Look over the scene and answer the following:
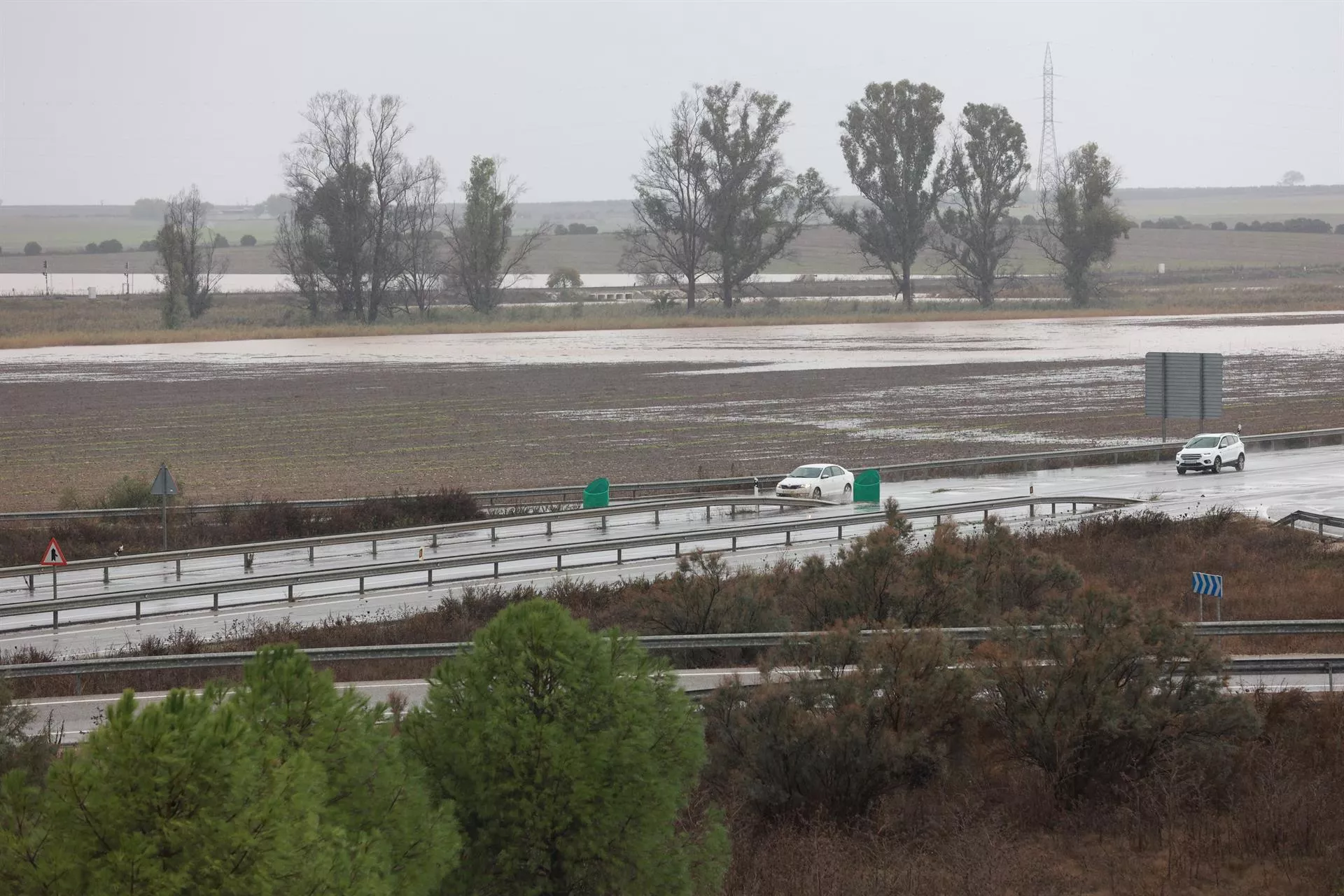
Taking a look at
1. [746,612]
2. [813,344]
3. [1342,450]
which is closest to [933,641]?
[746,612]

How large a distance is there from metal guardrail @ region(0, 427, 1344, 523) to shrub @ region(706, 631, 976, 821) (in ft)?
67.5

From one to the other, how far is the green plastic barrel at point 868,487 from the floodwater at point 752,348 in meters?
38.2

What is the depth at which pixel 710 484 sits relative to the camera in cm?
3591

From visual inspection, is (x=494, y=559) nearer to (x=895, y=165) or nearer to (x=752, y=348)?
(x=752, y=348)

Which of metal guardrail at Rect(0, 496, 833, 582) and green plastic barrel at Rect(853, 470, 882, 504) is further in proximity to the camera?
green plastic barrel at Rect(853, 470, 882, 504)

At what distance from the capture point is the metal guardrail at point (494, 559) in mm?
22000

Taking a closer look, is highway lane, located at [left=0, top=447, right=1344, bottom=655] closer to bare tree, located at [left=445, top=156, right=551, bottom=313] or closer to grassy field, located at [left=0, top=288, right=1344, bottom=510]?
grassy field, located at [left=0, top=288, right=1344, bottom=510]

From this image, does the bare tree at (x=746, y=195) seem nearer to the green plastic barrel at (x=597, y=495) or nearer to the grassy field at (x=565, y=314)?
the grassy field at (x=565, y=314)

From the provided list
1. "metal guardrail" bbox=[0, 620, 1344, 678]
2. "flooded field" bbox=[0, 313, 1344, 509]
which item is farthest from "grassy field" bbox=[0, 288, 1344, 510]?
"metal guardrail" bbox=[0, 620, 1344, 678]

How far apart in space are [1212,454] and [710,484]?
14698mm

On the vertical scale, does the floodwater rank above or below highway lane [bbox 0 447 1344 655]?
above

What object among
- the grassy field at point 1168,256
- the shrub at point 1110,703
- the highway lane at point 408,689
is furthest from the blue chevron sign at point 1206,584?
the grassy field at point 1168,256

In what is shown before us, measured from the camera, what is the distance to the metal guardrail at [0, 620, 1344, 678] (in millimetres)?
15984

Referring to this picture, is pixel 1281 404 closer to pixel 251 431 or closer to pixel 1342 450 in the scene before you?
pixel 1342 450
